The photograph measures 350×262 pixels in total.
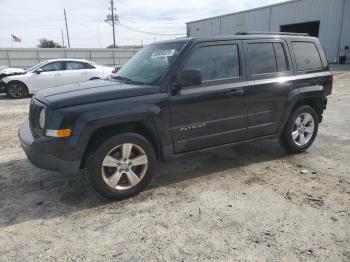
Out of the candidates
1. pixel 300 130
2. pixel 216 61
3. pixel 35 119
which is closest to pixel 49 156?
pixel 35 119

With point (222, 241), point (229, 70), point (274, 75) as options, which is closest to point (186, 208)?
point (222, 241)

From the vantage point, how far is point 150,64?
4414mm

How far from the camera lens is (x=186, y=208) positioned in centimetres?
365

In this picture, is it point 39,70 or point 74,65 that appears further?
point 74,65

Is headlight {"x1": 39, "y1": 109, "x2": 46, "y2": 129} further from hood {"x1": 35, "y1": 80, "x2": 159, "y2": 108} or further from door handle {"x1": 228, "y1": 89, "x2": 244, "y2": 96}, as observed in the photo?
door handle {"x1": 228, "y1": 89, "x2": 244, "y2": 96}

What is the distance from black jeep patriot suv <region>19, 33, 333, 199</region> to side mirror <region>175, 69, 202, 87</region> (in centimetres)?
1

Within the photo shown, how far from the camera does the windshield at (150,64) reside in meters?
4.12

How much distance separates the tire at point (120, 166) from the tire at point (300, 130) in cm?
248

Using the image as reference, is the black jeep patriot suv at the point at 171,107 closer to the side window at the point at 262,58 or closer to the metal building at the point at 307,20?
the side window at the point at 262,58

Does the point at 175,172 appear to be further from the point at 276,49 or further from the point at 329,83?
the point at 329,83

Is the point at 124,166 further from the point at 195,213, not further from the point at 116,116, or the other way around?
the point at 195,213

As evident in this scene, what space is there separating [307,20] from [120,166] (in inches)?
1206

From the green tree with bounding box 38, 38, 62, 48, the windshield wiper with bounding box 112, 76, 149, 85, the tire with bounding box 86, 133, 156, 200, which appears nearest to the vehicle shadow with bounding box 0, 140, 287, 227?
the tire with bounding box 86, 133, 156, 200

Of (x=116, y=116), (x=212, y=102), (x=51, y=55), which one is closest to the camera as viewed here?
(x=116, y=116)
